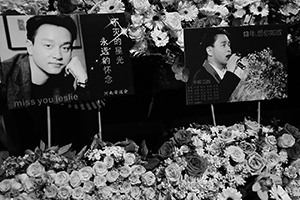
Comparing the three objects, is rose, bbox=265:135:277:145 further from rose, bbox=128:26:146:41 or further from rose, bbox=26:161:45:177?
rose, bbox=26:161:45:177

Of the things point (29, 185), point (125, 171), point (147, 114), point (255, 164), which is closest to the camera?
point (29, 185)

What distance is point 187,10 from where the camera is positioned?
1.89 m

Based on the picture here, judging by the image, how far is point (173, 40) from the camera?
1887mm

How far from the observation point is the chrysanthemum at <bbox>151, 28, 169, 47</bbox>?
181 cm

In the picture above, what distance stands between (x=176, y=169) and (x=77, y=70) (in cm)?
63

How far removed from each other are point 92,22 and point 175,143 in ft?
2.23

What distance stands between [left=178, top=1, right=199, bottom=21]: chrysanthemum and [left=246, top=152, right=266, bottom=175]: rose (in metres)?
0.73

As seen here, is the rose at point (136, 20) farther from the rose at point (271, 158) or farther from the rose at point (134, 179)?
the rose at point (271, 158)

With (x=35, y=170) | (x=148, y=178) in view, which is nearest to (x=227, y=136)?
(x=148, y=178)

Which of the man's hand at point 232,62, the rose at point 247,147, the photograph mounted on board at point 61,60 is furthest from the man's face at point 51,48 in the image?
the rose at point 247,147

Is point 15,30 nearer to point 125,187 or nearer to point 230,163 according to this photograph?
point 125,187

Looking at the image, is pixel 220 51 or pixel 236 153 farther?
pixel 220 51

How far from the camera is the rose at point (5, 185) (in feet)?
5.26

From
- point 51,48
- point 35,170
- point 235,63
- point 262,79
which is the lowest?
point 35,170
